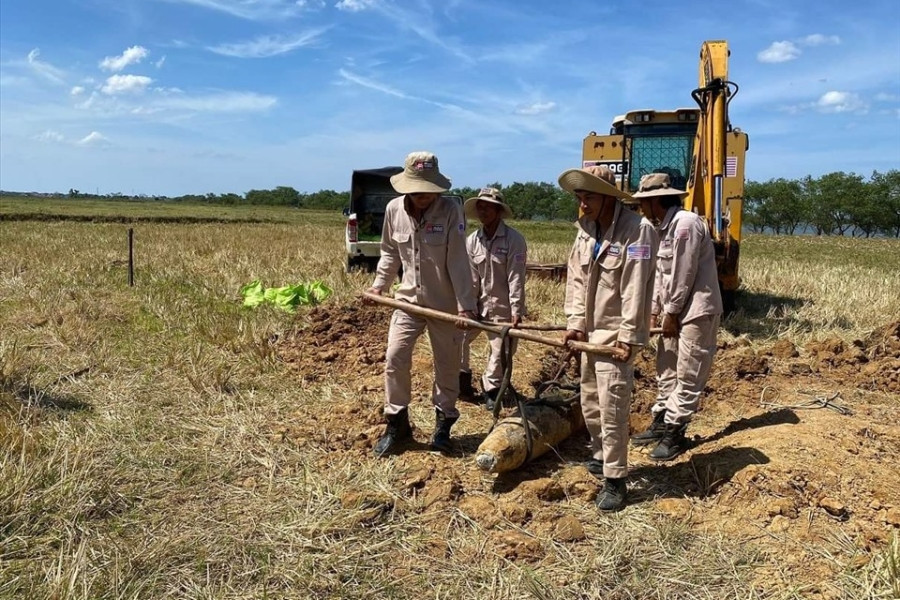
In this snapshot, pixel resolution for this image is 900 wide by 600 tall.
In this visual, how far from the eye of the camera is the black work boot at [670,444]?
4223 millimetres

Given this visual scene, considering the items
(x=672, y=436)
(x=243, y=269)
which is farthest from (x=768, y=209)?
(x=672, y=436)

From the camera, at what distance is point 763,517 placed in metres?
3.35

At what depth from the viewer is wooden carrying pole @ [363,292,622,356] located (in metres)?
3.42

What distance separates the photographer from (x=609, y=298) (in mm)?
3506

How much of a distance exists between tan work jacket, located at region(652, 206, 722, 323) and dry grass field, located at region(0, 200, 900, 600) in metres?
0.87

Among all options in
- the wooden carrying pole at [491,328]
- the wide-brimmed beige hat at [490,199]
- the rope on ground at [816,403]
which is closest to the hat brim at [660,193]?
the wide-brimmed beige hat at [490,199]

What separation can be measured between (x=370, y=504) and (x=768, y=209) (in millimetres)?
72873

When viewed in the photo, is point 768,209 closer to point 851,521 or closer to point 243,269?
point 243,269

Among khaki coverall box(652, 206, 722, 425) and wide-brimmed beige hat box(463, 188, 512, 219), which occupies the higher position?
wide-brimmed beige hat box(463, 188, 512, 219)

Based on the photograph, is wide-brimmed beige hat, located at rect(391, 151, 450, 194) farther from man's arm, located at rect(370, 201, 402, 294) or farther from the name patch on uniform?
the name patch on uniform

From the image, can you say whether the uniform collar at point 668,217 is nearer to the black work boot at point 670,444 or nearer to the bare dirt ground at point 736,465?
the black work boot at point 670,444

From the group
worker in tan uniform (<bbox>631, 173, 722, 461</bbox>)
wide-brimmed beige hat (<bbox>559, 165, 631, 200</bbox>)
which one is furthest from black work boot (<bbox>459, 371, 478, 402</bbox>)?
wide-brimmed beige hat (<bbox>559, 165, 631, 200</bbox>)

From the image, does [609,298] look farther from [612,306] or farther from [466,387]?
[466,387]

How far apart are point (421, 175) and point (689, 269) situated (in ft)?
5.80
